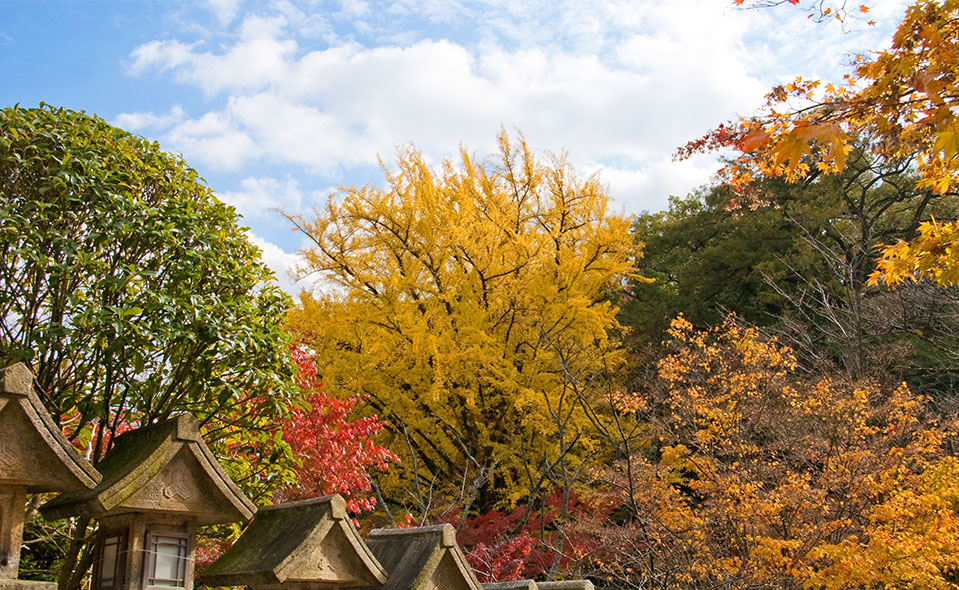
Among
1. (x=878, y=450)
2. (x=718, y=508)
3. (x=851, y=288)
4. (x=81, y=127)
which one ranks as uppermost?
(x=851, y=288)

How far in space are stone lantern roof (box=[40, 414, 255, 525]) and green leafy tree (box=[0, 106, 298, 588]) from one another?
1.65ft

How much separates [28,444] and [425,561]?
2.09m

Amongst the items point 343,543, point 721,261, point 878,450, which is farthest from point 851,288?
point 343,543

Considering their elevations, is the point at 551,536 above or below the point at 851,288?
below

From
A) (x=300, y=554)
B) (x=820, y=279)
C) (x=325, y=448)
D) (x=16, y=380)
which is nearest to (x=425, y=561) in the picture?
(x=300, y=554)

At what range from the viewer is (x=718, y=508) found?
11.1 meters

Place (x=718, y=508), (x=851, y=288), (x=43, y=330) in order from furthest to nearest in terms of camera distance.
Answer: (x=851, y=288) → (x=718, y=508) → (x=43, y=330)

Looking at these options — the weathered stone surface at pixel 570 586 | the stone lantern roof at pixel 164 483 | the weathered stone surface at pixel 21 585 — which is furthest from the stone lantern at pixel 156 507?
the weathered stone surface at pixel 570 586

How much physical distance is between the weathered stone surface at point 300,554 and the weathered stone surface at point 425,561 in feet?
0.54

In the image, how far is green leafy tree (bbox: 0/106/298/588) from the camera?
4.05 metres

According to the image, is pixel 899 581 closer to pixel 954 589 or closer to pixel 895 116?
pixel 954 589

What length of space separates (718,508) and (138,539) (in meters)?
9.06

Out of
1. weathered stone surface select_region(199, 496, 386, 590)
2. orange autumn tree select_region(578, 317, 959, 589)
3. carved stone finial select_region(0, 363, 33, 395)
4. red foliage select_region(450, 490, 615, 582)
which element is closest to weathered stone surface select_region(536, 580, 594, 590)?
weathered stone surface select_region(199, 496, 386, 590)

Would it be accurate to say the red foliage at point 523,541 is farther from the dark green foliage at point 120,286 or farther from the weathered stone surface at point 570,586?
the dark green foliage at point 120,286
